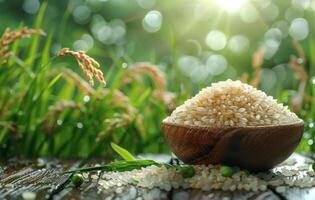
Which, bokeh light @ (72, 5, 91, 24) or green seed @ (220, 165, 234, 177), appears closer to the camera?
green seed @ (220, 165, 234, 177)

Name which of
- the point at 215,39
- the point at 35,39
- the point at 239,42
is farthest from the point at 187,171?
the point at 239,42

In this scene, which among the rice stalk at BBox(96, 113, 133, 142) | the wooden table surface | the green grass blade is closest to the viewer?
the wooden table surface

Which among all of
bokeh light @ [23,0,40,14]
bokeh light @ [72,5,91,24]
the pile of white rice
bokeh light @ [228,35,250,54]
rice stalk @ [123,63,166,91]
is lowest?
bokeh light @ [228,35,250,54]

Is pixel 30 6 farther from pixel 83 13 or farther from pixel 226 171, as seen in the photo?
pixel 226 171

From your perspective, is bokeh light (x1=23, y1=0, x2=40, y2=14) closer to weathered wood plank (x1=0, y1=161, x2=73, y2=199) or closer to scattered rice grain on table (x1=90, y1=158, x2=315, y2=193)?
weathered wood plank (x1=0, y1=161, x2=73, y2=199)

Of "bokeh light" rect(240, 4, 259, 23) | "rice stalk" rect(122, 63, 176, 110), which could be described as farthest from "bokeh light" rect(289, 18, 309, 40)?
"rice stalk" rect(122, 63, 176, 110)

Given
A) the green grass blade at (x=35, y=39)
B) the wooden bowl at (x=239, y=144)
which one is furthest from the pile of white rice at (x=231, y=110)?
the green grass blade at (x=35, y=39)
